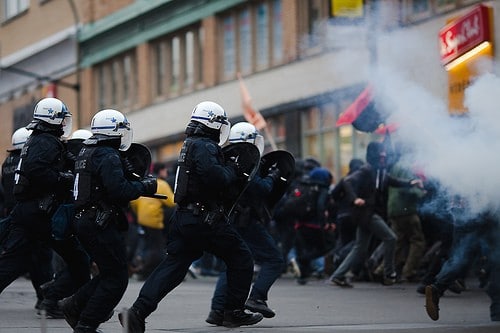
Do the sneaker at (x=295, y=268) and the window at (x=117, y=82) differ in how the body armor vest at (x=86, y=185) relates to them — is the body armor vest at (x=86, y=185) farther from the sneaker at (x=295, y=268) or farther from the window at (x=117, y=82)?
the window at (x=117, y=82)

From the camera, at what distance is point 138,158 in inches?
404

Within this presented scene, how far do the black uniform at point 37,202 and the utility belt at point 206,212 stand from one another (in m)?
1.30

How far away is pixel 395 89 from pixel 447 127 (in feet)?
A: 12.7

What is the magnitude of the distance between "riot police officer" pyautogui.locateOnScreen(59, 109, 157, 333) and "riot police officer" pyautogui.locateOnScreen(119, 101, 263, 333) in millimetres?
281

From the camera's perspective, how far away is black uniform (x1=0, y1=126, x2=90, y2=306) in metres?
10.8

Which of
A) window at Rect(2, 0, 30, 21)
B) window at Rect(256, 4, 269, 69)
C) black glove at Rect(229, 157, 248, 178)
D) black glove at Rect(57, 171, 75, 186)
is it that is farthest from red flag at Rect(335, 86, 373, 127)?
window at Rect(2, 0, 30, 21)

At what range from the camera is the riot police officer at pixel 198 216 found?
10016 mm

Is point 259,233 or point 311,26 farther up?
point 311,26

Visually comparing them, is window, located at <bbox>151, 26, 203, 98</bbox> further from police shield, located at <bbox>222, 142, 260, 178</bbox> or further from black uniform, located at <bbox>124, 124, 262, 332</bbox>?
black uniform, located at <bbox>124, 124, 262, 332</bbox>

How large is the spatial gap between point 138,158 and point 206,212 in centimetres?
71

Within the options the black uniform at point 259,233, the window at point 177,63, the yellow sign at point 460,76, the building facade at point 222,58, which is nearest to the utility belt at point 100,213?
the black uniform at point 259,233

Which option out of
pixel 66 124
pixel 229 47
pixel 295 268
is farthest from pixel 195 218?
pixel 229 47

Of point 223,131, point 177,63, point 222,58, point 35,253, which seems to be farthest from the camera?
point 177,63

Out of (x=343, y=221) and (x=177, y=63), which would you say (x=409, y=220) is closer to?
(x=343, y=221)
